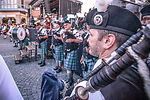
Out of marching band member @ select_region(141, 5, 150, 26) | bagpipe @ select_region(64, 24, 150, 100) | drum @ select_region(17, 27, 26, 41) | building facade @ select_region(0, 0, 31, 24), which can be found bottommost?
bagpipe @ select_region(64, 24, 150, 100)

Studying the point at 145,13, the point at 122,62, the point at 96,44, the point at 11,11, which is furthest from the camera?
the point at 11,11

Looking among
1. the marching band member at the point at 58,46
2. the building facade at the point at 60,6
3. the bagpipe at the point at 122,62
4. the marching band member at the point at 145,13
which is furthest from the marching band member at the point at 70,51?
the building facade at the point at 60,6

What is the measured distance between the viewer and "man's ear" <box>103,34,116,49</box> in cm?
111

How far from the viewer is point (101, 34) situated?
114 centimetres

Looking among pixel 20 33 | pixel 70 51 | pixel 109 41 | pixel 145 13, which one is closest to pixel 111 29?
pixel 109 41

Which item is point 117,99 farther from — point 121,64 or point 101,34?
point 101,34

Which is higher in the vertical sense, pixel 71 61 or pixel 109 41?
pixel 109 41

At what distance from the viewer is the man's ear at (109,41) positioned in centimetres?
111

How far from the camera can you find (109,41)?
3.76 ft

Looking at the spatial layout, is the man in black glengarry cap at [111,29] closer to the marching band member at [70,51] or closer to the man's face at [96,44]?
the man's face at [96,44]

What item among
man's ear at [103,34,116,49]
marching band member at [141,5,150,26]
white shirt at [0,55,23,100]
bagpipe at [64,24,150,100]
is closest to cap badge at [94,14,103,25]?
man's ear at [103,34,116,49]

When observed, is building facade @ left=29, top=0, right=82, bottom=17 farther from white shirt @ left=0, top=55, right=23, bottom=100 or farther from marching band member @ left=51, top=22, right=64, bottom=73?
white shirt @ left=0, top=55, right=23, bottom=100

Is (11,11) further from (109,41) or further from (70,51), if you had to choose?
(109,41)

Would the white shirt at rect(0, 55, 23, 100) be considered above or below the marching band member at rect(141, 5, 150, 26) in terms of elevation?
below
